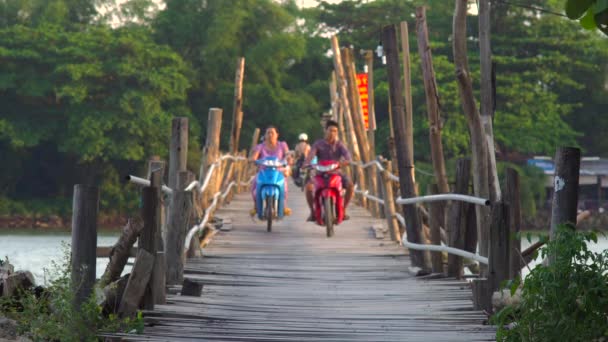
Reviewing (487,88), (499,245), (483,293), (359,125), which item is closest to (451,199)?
(487,88)

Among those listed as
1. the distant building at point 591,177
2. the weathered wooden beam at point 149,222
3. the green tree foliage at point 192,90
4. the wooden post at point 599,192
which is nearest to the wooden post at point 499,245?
the weathered wooden beam at point 149,222

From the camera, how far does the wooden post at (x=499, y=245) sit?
21.0 feet

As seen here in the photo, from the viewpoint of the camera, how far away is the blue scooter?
1327cm

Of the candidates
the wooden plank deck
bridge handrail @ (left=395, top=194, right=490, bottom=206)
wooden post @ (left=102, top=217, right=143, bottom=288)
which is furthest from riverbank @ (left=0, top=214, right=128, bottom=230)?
wooden post @ (left=102, top=217, right=143, bottom=288)

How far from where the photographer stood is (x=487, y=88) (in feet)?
24.9

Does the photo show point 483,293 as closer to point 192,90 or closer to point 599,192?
point 599,192

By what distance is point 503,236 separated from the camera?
21.1 feet

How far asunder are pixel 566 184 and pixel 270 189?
8.13 meters

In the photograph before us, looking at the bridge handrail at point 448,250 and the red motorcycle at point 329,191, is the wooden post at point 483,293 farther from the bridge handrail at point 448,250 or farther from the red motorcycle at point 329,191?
the red motorcycle at point 329,191

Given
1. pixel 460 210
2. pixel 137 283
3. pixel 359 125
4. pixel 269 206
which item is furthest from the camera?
pixel 359 125

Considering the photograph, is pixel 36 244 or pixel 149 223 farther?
pixel 36 244

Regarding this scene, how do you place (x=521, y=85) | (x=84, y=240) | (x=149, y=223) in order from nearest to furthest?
Result: (x=84, y=240)
(x=149, y=223)
(x=521, y=85)

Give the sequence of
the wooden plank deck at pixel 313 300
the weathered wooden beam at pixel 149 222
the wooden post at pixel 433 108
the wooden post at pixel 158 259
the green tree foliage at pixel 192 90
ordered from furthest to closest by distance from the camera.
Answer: the green tree foliage at pixel 192 90 < the wooden post at pixel 433 108 < the wooden post at pixel 158 259 < the weathered wooden beam at pixel 149 222 < the wooden plank deck at pixel 313 300

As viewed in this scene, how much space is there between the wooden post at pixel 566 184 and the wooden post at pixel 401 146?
151 inches
